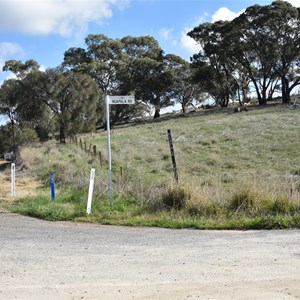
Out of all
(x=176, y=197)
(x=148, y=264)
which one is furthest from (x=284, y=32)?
(x=148, y=264)

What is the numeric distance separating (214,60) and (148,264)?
65979 millimetres

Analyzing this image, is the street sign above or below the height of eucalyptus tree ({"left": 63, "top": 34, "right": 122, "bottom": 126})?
below

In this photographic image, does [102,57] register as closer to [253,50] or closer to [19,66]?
[19,66]

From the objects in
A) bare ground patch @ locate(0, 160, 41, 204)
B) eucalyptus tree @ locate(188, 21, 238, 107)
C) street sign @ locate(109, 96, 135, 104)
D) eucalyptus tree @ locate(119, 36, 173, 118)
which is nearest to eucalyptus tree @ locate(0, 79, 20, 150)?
eucalyptus tree @ locate(119, 36, 173, 118)

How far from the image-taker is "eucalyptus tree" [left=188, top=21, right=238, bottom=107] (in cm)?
6600

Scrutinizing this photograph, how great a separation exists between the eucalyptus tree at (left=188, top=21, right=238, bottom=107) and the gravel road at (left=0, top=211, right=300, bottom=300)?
195 feet

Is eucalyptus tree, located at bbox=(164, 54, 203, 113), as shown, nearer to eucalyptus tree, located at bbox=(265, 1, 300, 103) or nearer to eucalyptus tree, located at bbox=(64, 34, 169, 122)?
eucalyptus tree, located at bbox=(64, 34, 169, 122)

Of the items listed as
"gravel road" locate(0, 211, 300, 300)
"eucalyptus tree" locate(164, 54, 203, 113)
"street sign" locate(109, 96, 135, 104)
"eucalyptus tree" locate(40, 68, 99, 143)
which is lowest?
"gravel road" locate(0, 211, 300, 300)

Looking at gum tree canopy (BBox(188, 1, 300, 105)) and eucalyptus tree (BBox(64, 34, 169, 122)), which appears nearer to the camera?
gum tree canopy (BBox(188, 1, 300, 105))

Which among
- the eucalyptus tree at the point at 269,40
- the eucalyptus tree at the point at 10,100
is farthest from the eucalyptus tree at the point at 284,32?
the eucalyptus tree at the point at 10,100

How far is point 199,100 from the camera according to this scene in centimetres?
8444

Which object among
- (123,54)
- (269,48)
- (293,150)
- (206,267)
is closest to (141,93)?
(123,54)

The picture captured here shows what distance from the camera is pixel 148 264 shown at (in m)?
6.03

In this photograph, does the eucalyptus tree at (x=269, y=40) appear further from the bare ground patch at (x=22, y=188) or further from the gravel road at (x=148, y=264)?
the gravel road at (x=148, y=264)
